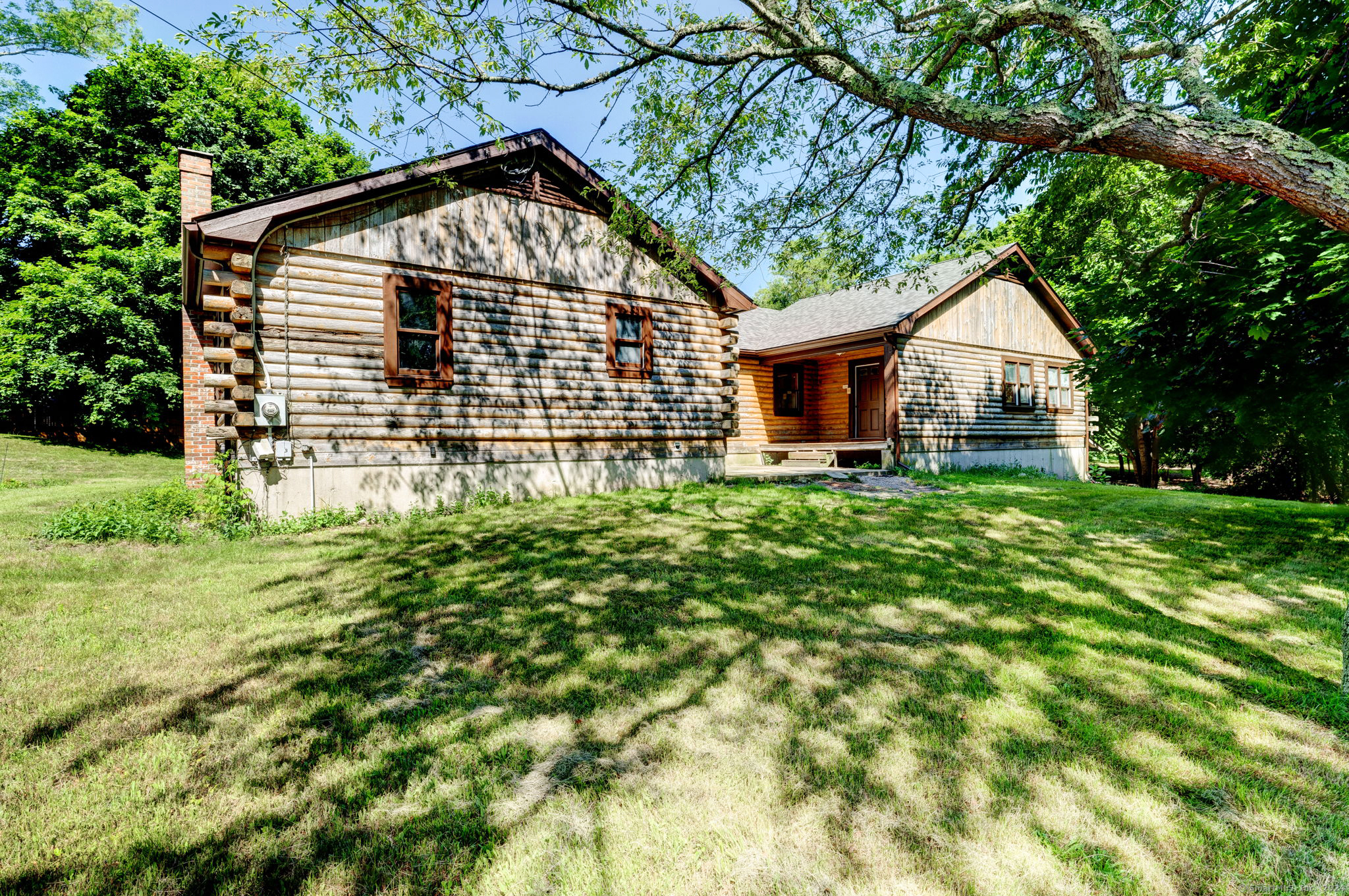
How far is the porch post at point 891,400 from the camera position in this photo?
14.7 metres

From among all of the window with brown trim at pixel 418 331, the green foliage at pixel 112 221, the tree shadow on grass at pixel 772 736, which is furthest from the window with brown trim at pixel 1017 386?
the green foliage at pixel 112 221

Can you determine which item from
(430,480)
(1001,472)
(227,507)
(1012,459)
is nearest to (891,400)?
(1001,472)

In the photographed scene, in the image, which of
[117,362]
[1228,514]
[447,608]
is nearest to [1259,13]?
[1228,514]

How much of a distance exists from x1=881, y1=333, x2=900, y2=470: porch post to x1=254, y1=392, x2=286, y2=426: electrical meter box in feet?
42.8

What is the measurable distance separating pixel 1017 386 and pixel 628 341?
14007 millimetres

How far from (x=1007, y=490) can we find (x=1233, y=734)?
9986 mm

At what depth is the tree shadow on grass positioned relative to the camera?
1901 millimetres

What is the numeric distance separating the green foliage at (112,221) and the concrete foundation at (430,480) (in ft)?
54.4

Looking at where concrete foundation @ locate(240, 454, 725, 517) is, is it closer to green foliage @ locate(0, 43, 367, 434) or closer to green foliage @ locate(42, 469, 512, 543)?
green foliage @ locate(42, 469, 512, 543)

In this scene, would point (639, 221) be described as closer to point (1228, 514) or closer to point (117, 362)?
point (1228, 514)

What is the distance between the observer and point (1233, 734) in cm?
267

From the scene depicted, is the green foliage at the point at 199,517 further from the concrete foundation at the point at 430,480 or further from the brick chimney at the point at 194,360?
the brick chimney at the point at 194,360

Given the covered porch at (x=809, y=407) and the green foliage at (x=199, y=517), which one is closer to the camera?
the green foliage at (x=199, y=517)

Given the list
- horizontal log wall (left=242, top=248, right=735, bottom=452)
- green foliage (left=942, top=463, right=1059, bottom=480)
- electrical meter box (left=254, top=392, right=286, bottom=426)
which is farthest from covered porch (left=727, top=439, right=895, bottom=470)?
electrical meter box (left=254, top=392, right=286, bottom=426)
